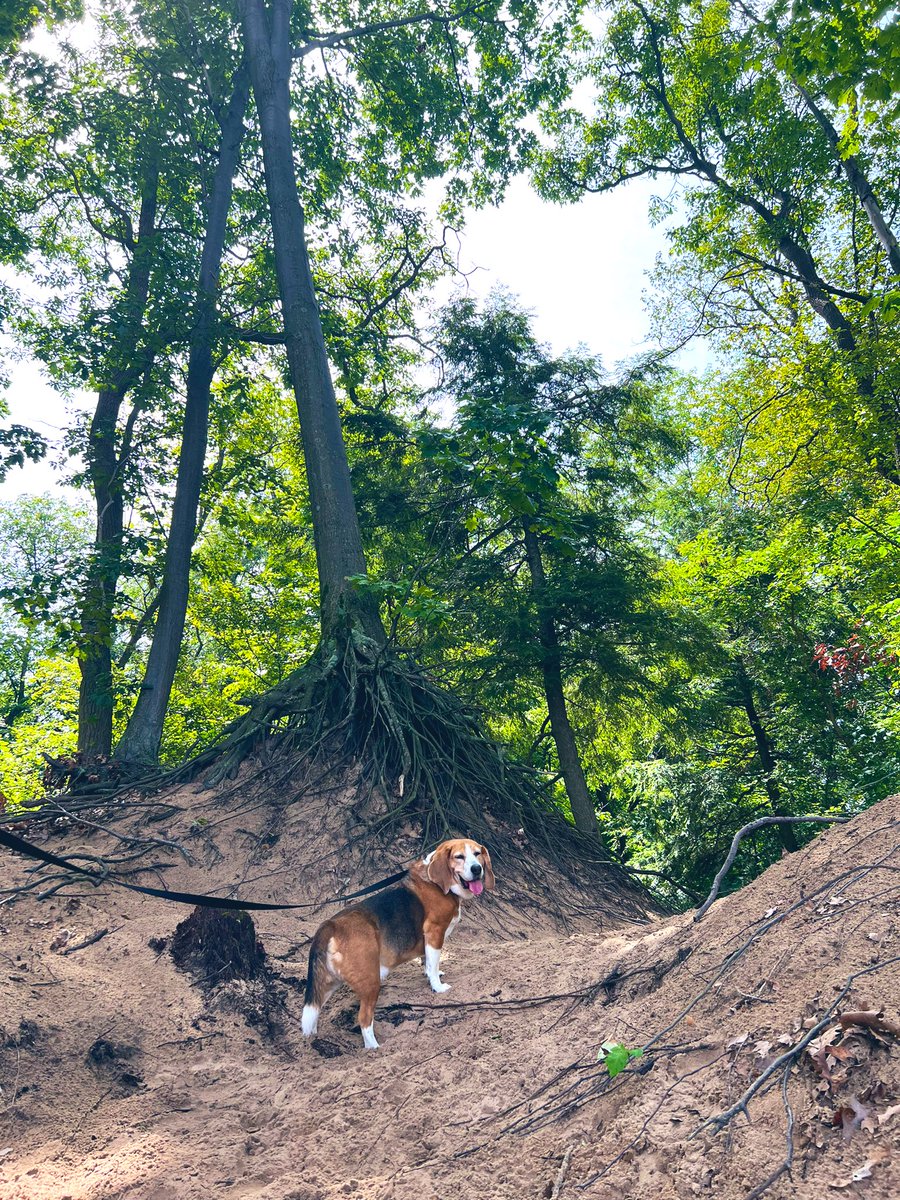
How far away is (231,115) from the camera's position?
13.1 m

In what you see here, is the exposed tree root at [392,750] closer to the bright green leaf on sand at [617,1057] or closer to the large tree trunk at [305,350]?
the large tree trunk at [305,350]

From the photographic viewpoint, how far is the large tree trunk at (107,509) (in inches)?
411

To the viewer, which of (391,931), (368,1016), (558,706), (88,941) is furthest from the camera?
(558,706)

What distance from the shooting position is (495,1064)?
358 centimetres

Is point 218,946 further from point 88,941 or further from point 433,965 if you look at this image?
point 433,965

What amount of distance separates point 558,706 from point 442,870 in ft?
29.5

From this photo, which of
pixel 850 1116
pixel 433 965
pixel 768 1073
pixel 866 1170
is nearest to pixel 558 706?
pixel 433 965

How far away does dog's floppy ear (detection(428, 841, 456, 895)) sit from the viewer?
190 inches

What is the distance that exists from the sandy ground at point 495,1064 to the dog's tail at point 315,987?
15cm

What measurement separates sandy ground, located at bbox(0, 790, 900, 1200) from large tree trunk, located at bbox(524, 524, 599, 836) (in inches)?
298

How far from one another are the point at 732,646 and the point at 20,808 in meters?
13.3

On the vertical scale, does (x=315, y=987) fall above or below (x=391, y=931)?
below

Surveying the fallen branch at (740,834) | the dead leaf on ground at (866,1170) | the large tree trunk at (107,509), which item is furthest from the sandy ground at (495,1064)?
the large tree trunk at (107,509)

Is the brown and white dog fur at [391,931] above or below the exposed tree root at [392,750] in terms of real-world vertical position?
below
